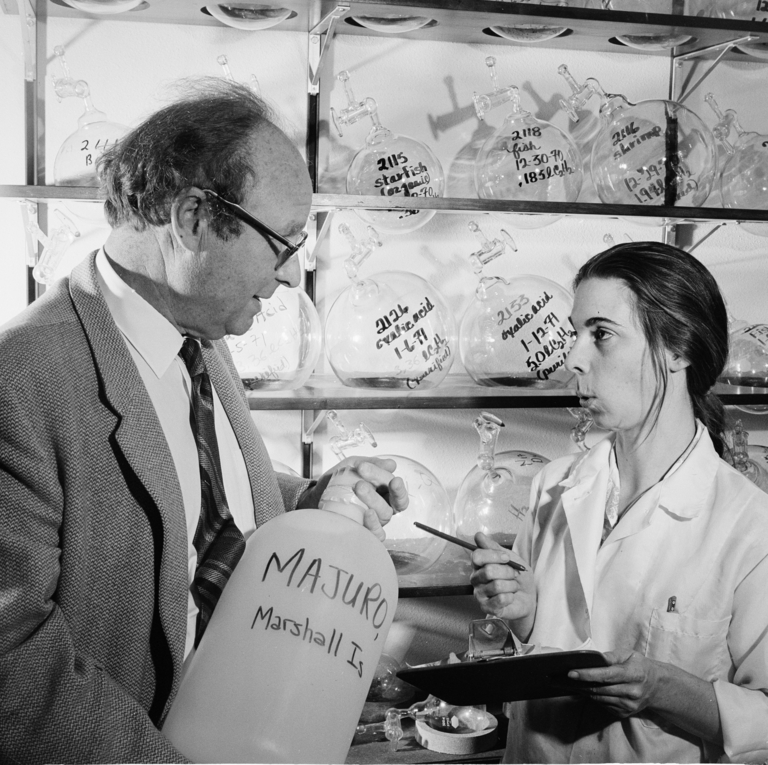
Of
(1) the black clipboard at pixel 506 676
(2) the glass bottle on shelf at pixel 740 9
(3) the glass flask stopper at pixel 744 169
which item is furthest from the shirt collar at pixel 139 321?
(2) the glass bottle on shelf at pixel 740 9

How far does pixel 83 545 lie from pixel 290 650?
0.24 metres

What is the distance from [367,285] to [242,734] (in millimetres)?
1038

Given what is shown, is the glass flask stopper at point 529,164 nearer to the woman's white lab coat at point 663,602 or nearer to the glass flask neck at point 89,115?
the woman's white lab coat at point 663,602

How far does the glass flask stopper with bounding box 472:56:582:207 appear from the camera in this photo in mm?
1746

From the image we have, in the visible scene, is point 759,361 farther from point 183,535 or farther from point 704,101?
point 183,535

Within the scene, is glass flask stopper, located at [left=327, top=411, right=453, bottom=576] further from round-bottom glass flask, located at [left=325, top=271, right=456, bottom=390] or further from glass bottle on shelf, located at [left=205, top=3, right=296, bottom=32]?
glass bottle on shelf, located at [left=205, top=3, right=296, bottom=32]

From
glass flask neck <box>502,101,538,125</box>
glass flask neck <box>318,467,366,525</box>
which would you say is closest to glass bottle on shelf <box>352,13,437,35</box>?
glass flask neck <box>502,101,538,125</box>

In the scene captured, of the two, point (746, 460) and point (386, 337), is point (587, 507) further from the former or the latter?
point (746, 460)

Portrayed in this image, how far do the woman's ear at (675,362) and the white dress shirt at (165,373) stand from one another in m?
0.70

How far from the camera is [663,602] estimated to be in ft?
4.07

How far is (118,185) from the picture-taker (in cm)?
105

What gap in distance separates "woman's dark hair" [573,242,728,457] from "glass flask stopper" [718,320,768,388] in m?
0.48

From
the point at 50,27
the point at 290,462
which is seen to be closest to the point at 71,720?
the point at 290,462

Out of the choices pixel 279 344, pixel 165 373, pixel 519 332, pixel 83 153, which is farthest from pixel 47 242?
pixel 519 332
